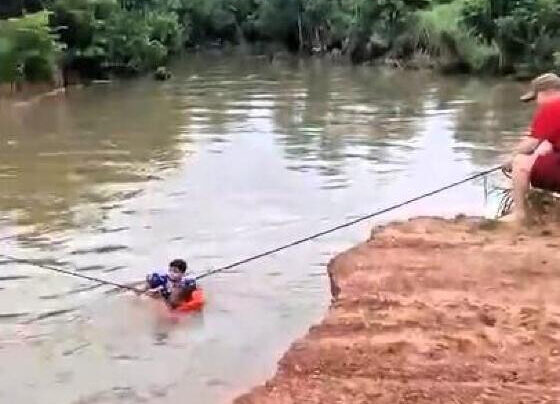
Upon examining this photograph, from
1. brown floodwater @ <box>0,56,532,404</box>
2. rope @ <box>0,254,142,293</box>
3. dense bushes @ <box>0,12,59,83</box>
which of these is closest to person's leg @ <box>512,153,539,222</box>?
brown floodwater @ <box>0,56,532,404</box>

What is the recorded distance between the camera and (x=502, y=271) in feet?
25.8

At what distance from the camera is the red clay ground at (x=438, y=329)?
577 centimetres

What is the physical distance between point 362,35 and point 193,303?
40175mm

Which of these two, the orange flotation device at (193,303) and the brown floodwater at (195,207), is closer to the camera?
the brown floodwater at (195,207)

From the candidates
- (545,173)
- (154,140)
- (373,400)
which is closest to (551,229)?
(545,173)

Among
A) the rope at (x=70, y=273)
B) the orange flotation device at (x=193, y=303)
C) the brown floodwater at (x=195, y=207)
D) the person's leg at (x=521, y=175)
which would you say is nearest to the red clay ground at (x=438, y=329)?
the person's leg at (x=521, y=175)

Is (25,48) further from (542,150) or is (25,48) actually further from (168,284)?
(542,150)

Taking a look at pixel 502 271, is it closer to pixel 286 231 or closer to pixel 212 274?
pixel 212 274

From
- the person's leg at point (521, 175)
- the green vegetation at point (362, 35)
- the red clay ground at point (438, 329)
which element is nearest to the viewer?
the red clay ground at point (438, 329)

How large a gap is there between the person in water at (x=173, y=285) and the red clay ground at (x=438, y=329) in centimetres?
125

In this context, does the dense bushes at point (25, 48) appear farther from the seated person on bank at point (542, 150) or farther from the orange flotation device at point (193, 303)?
the seated person on bank at point (542, 150)

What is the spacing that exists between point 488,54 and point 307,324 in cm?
3033

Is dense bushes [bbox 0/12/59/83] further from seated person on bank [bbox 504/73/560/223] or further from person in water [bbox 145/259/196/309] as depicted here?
seated person on bank [bbox 504/73/560/223]

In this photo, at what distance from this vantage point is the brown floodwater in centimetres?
778
